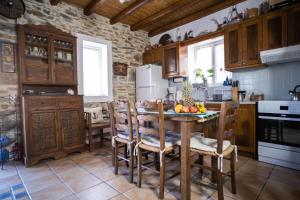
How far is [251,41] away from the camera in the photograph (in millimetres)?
2916

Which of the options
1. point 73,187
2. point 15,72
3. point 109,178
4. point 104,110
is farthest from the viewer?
point 104,110

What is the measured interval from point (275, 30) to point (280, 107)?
4.07ft

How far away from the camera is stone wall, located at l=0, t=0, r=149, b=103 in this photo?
284 centimetres

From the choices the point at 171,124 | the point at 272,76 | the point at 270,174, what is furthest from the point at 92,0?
the point at 270,174

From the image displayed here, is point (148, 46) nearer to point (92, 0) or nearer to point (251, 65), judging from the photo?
point (92, 0)

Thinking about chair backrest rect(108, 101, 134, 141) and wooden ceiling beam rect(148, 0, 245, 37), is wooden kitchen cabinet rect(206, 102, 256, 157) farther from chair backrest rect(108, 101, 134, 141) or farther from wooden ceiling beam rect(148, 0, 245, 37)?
wooden ceiling beam rect(148, 0, 245, 37)

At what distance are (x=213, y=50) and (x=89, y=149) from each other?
3443 millimetres

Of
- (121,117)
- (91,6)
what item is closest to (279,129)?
(121,117)

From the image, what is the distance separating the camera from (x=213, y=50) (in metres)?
3.94

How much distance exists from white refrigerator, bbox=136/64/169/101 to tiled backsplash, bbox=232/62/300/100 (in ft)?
6.17

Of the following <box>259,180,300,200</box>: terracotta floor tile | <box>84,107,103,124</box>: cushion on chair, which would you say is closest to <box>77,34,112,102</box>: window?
<box>84,107,103,124</box>: cushion on chair

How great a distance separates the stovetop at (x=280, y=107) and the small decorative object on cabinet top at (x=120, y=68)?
124 inches

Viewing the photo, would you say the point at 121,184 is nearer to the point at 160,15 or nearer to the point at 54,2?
the point at 54,2

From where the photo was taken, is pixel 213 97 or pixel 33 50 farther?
pixel 213 97
